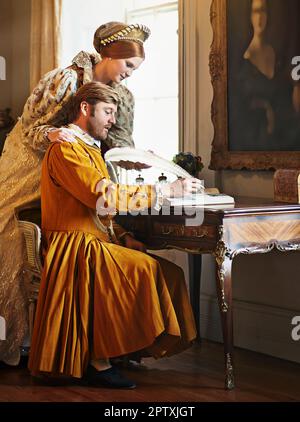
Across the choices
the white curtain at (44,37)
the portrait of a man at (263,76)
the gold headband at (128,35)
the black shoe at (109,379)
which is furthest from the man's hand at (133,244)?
the white curtain at (44,37)

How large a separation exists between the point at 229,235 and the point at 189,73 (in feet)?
5.48

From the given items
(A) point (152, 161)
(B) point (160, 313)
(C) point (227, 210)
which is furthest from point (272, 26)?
(B) point (160, 313)

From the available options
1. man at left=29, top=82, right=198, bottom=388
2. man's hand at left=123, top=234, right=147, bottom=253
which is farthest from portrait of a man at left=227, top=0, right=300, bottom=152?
man's hand at left=123, top=234, right=147, bottom=253

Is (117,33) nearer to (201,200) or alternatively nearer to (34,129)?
(34,129)

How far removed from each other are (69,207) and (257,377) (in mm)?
1295

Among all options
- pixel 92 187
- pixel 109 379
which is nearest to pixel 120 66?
pixel 92 187

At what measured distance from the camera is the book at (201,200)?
3844 millimetres

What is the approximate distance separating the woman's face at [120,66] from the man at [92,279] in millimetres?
453

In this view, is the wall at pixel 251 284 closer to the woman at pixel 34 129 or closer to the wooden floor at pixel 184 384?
the wooden floor at pixel 184 384

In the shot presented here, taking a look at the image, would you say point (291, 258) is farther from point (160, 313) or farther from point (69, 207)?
point (69, 207)

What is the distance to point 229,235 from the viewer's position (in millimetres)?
3664

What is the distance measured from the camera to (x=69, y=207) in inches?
156

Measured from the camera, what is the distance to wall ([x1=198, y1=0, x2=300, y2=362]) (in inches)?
176
